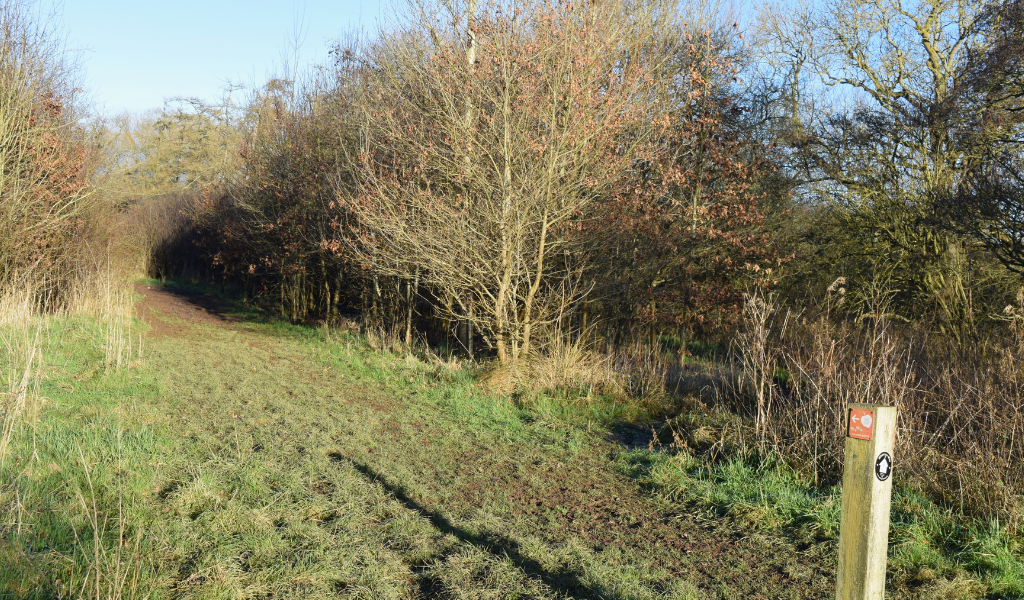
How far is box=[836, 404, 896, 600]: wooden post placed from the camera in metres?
2.66

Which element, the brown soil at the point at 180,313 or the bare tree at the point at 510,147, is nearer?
the bare tree at the point at 510,147

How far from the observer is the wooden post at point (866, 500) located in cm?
266

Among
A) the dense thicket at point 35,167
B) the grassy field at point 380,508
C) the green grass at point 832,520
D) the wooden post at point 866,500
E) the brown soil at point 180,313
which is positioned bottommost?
the grassy field at point 380,508

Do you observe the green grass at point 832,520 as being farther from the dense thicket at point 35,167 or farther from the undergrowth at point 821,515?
the dense thicket at point 35,167

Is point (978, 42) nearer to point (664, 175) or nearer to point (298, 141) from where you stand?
point (664, 175)

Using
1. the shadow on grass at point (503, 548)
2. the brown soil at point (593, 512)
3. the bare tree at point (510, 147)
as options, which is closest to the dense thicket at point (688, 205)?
the bare tree at point (510, 147)

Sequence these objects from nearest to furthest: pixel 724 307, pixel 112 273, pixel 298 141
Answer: pixel 724 307 → pixel 112 273 → pixel 298 141

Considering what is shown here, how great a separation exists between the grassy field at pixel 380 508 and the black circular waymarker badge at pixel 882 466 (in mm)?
1401

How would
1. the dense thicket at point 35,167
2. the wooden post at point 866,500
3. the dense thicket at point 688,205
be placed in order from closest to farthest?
the wooden post at point 866,500
the dense thicket at point 688,205
the dense thicket at point 35,167

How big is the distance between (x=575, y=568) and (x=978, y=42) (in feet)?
49.5

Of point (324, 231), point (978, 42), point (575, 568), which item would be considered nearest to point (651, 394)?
point (575, 568)

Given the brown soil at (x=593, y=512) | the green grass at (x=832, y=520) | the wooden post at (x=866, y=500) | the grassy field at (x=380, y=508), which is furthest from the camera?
the brown soil at (x=593, y=512)

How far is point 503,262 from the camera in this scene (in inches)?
369

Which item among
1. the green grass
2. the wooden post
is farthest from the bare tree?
the wooden post
